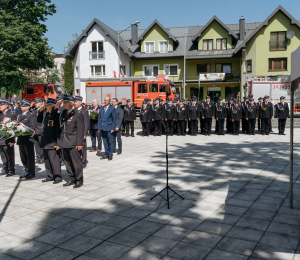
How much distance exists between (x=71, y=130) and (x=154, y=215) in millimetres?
2979

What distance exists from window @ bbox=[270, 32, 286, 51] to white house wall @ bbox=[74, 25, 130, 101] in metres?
18.2

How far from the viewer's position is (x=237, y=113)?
16.5 metres

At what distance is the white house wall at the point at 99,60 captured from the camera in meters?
39.3

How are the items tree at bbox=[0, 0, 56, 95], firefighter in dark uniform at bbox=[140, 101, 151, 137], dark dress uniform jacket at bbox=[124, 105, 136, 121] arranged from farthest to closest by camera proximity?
tree at bbox=[0, 0, 56, 95]
firefighter in dark uniform at bbox=[140, 101, 151, 137]
dark dress uniform jacket at bbox=[124, 105, 136, 121]

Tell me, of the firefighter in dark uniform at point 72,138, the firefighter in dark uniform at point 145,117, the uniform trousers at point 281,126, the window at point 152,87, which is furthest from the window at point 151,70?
the firefighter in dark uniform at point 72,138

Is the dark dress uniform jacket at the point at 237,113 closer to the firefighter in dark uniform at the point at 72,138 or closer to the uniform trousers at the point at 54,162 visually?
the firefighter in dark uniform at the point at 72,138

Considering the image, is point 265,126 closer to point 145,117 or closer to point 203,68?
point 145,117

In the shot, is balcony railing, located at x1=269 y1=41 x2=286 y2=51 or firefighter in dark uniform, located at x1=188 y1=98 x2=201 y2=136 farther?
balcony railing, located at x1=269 y1=41 x2=286 y2=51

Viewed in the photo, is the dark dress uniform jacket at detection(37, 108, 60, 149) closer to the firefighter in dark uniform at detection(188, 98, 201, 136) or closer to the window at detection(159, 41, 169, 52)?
the firefighter in dark uniform at detection(188, 98, 201, 136)

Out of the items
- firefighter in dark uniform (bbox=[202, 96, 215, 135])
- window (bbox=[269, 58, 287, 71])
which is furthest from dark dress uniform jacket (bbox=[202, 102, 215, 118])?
window (bbox=[269, 58, 287, 71])

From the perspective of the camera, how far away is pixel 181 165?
910 centimetres

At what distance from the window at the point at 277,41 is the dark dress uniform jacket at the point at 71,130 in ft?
113

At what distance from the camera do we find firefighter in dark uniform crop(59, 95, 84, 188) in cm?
697

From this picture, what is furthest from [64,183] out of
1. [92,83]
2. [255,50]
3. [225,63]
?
[225,63]
